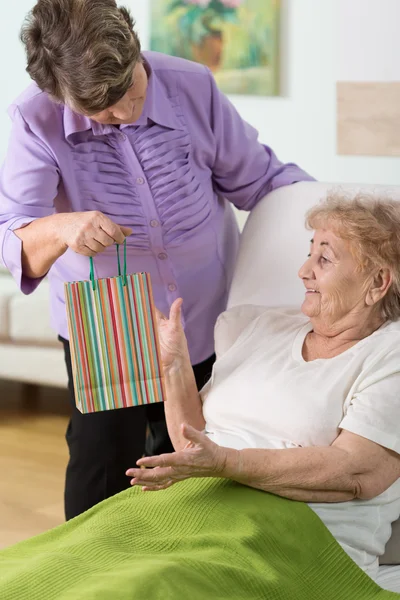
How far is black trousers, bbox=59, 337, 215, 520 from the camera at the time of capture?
6.53 ft

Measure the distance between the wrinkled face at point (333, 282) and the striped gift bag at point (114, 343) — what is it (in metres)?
0.33

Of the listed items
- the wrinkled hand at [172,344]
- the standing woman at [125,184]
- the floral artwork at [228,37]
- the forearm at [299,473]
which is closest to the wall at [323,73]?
the floral artwork at [228,37]

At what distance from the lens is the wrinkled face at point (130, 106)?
5.70ft

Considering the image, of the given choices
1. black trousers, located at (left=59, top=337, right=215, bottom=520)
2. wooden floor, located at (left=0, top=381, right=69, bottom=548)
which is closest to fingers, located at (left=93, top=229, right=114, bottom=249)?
black trousers, located at (left=59, top=337, right=215, bottom=520)

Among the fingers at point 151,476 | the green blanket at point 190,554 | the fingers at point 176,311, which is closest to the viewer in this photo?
the green blanket at point 190,554

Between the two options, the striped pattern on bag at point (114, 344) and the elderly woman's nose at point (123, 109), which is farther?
the elderly woman's nose at point (123, 109)

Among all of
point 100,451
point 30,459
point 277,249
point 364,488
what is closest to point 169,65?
point 277,249

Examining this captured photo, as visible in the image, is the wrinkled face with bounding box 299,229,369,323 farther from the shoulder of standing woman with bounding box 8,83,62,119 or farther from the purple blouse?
the shoulder of standing woman with bounding box 8,83,62,119

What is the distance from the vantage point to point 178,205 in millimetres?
1964

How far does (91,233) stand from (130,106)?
32 cm

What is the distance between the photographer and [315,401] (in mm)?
1657

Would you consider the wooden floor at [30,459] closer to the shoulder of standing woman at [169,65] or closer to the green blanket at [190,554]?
the green blanket at [190,554]

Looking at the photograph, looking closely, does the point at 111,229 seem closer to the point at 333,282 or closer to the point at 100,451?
the point at 333,282

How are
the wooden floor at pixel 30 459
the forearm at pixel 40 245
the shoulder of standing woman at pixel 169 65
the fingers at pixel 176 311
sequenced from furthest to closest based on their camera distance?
the wooden floor at pixel 30 459 → the shoulder of standing woman at pixel 169 65 → the fingers at pixel 176 311 → the forearm at pixel 40 245
